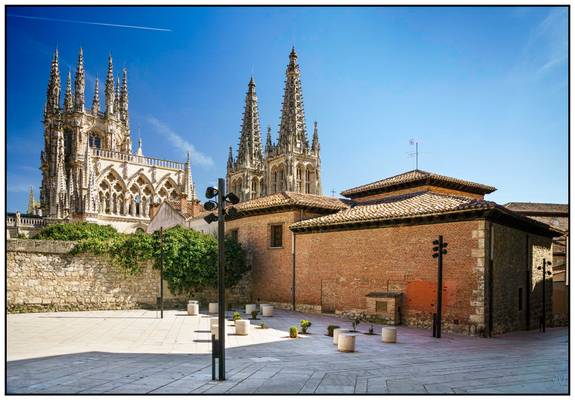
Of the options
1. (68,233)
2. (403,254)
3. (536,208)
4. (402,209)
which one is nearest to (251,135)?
(68,233)

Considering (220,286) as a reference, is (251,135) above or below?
above

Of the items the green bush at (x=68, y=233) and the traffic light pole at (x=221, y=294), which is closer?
the traffic light pole at (x=221, y=294)

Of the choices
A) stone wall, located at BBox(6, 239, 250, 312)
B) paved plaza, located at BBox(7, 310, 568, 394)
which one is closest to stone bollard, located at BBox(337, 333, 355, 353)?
paved plaza, located at BBox(7, 310, 568, 394)

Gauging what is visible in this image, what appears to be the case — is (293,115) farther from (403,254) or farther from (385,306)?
(385,306)

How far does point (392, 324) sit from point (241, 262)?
33.7 feet

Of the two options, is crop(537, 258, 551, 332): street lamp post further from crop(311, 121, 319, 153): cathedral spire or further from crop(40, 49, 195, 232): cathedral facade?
crop(311, 121, 319, 153): cathedral spire

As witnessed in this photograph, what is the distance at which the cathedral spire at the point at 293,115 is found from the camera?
74188 mm

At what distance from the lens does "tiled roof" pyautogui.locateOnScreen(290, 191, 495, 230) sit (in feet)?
60.4

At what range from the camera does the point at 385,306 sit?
19578 millimetres

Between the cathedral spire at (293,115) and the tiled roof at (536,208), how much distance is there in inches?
1614

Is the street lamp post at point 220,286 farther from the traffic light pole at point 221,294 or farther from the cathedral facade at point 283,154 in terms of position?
the cathedral facade at point 283,154

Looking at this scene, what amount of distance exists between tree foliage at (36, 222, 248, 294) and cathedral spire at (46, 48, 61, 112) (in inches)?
2200

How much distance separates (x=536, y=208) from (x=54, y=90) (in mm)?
68449

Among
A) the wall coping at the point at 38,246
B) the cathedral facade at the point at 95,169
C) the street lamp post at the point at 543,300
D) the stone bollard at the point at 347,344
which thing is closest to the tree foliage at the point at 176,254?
the wall coping at the point at 38,246
